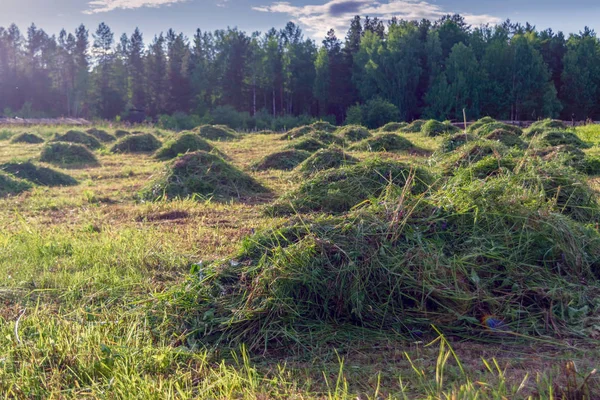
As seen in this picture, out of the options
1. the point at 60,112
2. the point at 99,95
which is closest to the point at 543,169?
the point at 99,95

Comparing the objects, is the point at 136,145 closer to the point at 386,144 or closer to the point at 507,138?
the point at 386,144

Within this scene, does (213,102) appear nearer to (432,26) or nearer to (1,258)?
(432,26)

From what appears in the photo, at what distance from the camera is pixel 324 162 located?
9.09m

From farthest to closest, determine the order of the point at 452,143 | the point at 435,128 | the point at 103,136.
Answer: the point at 103,136
the point at 435,128
the point at 452,143

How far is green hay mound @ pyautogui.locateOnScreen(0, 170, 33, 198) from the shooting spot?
8.02m

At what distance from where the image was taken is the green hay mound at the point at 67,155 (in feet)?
41.7

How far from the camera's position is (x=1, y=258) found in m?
4.35

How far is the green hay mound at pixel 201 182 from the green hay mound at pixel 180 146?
4563 millimetres

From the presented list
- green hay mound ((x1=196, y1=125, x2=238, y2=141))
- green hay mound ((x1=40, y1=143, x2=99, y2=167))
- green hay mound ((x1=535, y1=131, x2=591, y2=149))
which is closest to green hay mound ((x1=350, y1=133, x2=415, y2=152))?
green hay mound ((x1=535, y1=131, x2=591, y2=149))

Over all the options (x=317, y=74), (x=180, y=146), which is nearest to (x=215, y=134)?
(x=180, y=146)

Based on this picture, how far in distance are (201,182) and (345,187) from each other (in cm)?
251

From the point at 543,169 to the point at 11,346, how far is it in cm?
443

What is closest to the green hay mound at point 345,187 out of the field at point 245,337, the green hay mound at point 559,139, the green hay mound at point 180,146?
the field at point 245,337

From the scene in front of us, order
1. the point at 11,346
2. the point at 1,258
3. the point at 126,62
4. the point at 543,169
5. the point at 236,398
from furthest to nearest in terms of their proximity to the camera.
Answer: the point at 126,62, the point at 543,169, the point at 1,258, the point at 11,346, the point at 236,398
